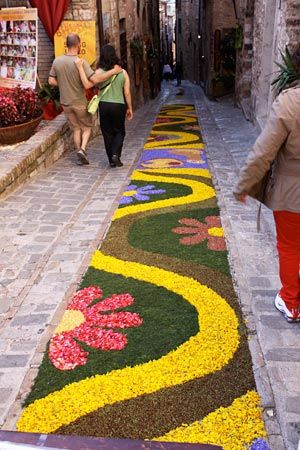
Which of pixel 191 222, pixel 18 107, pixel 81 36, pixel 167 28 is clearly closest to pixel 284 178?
pixel 191 222

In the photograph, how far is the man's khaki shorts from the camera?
8430 mm

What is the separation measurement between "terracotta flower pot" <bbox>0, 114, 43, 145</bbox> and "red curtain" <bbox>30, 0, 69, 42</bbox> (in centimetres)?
→ 316

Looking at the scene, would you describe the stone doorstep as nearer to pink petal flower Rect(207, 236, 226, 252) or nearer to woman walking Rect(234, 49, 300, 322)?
pink petal flower Rect(207, 236, 226, 252)

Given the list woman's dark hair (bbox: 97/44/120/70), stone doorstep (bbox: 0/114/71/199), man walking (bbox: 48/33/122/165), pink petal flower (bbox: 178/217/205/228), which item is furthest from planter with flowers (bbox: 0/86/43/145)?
pink petal flower (bbox: 178/217/205/228)

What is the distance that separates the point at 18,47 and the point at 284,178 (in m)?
8.17

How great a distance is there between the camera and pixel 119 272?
15.0 feet

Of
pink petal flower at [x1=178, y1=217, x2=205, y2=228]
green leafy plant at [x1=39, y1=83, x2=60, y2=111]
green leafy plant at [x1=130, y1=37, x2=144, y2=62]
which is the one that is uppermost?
green leafy plant at [x1=130, y1=37, x2=144, y2=62]

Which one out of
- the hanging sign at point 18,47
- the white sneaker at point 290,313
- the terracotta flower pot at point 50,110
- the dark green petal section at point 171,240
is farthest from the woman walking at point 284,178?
the terracotta flower pot at point 50,110

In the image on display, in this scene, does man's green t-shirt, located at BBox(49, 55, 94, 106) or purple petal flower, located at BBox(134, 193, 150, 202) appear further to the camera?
man's green t-shirt, located at BBox(49, 55, 94, 106)

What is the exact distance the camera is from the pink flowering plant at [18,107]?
8.02m

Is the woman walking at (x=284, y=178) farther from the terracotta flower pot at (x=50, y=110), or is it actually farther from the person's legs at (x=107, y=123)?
the terracotta flower pot at (x=50, y=110)

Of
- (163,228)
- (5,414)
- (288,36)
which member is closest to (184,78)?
(288,36)

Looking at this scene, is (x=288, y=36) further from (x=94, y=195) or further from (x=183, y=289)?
(x=183, y=289)

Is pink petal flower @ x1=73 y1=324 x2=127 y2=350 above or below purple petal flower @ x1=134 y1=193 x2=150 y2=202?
above
